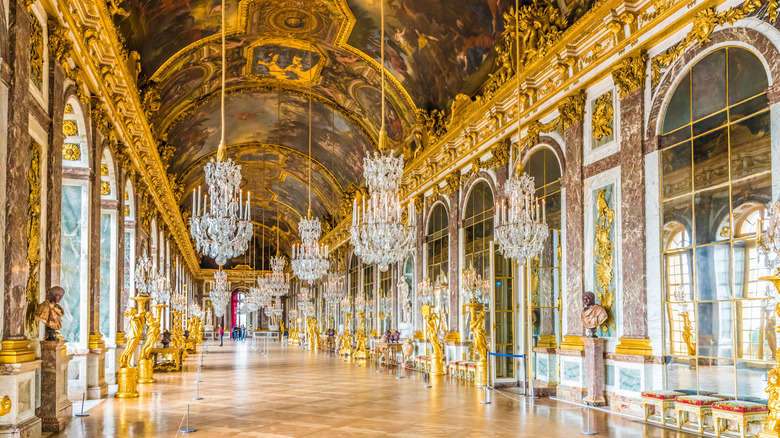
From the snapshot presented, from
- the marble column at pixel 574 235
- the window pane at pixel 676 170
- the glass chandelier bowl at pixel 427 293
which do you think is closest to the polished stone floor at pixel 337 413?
the marble column at pixel 574 235

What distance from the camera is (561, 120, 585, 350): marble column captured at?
37.9 ft

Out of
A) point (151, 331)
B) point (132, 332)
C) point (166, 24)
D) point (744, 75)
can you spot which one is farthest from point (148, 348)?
point (744, 75)

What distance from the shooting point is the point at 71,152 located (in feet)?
38.7

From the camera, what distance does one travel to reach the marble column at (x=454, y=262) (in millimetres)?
17688

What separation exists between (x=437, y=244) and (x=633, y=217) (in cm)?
991

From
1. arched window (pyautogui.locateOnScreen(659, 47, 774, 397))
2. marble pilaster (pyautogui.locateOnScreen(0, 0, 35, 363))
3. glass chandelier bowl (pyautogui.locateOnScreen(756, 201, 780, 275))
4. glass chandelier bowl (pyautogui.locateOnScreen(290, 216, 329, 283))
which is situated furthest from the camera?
glass chandelier bowl (pyautogui.locateOnScreen(290, 216, 329, 283))

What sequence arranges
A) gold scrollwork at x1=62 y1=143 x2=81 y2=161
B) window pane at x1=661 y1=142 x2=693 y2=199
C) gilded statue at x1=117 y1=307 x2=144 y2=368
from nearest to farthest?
window pane at x1=661 y1=142 x2=693 y2=199, gold scrollwork at x1=62 y1=143 x2=81 y2=161, gilded statue at x1=117 y1=307 x2=144 y2=368

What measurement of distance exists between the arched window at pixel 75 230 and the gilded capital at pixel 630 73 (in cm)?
905

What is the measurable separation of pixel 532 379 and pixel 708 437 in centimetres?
459

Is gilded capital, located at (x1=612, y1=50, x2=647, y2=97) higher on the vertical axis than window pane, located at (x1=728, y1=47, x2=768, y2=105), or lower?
higher

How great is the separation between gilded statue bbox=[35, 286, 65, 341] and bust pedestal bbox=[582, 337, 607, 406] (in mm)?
7845

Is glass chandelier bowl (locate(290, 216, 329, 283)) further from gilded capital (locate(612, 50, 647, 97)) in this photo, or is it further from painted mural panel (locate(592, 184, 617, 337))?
gilded capital (locate(612, 50, 647, 97))

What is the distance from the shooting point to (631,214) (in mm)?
10141

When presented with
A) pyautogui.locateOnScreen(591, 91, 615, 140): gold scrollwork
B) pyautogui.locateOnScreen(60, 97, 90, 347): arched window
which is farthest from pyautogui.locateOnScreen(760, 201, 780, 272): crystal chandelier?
pyautogui.locateOnScreen(60, 97, 90, 347): arched window
